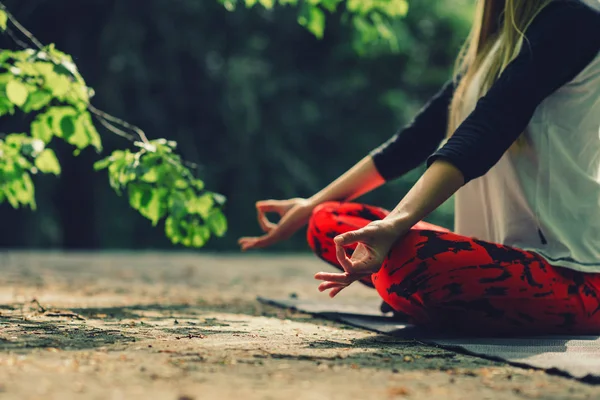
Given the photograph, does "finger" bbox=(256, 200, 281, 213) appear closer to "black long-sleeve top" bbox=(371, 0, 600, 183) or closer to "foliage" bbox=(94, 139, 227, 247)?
"foliage" bbox=(94, 139, 227, 247)

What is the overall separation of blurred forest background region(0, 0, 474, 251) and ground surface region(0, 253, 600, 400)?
6164mm

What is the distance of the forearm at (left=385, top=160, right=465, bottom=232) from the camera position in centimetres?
A: 225

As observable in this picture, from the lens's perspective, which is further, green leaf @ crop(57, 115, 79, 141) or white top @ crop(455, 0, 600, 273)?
green leaf @ crop(57, 115, 79, 141)

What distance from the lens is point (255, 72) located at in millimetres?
11664

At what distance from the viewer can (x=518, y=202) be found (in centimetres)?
262

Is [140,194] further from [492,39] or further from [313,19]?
[492,39]

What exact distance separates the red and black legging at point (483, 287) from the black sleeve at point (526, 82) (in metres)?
0.24

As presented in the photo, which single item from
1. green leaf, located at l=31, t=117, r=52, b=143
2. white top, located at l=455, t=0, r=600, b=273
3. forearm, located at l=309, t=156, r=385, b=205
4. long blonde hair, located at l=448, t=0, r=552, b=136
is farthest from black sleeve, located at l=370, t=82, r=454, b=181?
green leaf, located at l=31, t=117, r=52, b=143

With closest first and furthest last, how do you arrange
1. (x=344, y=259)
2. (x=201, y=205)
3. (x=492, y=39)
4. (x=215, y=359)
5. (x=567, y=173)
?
(x=215, y=359), (x=344, y=259), (x=567, y=173), (x=492, y=39), (x=201, y=205)

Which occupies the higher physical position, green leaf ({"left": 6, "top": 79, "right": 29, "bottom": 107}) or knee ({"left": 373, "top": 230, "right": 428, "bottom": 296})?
green leaf ({"left": 6, "top": 79, "right": 29, "bottom": 107})

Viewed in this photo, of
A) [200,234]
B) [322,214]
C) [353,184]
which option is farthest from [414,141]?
[200,234]

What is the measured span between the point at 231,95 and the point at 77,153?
8.29 metres

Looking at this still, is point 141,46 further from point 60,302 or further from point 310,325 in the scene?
point 310,325

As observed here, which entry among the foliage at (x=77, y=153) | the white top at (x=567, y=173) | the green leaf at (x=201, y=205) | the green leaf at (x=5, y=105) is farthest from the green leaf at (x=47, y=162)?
the white top at (x=567, y=173)
